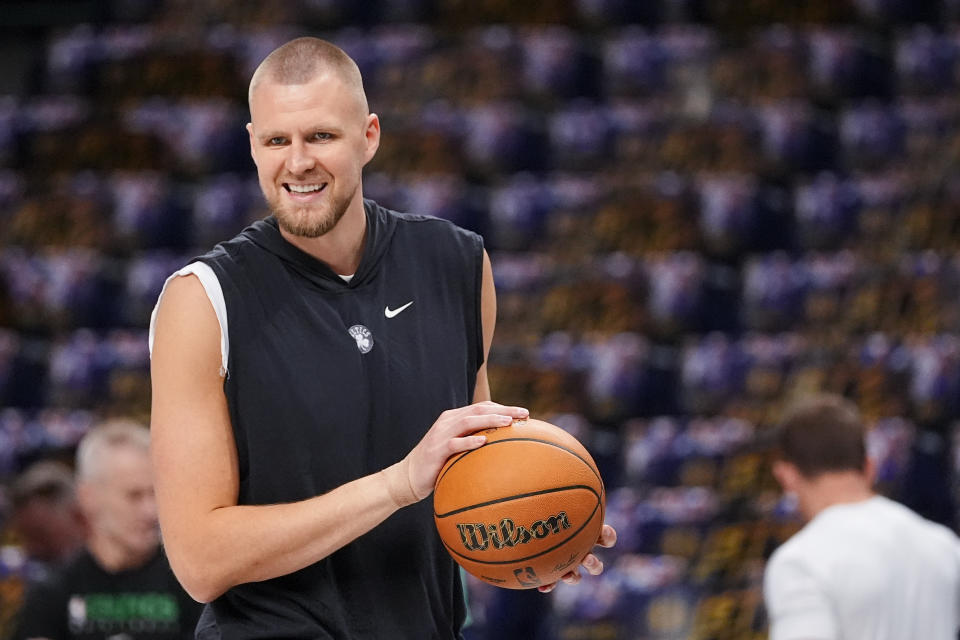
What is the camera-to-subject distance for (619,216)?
8734 millimetres

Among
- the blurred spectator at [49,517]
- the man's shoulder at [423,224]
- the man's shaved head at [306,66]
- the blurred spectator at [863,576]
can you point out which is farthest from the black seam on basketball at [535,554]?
the blurred spectator at [49,517]

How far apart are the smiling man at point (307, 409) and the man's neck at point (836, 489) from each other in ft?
4.48

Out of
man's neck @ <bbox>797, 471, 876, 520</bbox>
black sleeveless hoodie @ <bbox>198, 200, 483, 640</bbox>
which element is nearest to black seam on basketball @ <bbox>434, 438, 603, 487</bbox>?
black sleeveless hoodie @ <bbox>198, 200, 483, 640</bbox>

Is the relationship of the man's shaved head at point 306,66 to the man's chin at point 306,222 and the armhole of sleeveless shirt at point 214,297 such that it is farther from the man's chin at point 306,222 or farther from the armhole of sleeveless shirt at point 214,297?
the armhole of sleeveless shirt at point 214,297

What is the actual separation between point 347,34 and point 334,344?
30.1ft

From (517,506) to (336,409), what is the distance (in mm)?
368

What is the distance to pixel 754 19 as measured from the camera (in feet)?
35.0

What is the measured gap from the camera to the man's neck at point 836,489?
145 inches

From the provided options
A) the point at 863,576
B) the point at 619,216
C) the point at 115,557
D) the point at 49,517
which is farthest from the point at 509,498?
the point at 619,216

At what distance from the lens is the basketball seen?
2268 millimetres

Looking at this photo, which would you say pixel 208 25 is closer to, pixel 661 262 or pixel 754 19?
pixel 754 19

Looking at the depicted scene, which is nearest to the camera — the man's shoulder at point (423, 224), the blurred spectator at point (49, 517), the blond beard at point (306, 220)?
the blond beard at point (306, 220)

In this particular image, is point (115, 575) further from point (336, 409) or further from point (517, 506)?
point (517, 506)

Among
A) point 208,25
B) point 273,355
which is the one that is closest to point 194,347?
point 273,355
